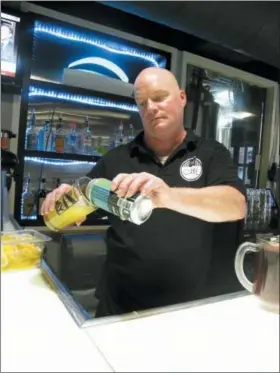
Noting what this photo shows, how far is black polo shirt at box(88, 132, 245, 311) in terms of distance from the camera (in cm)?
83

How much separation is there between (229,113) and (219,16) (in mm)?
1094

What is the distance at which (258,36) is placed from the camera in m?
1.49

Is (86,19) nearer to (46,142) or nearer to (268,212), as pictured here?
(46,142)

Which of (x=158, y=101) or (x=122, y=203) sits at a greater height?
(x=158, y=101)

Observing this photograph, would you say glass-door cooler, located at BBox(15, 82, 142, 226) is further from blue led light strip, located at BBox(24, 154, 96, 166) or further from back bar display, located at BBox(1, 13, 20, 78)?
back bar display, located at BBox(1, 13, 20, 78)

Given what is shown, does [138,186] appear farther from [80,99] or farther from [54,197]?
[80,99]

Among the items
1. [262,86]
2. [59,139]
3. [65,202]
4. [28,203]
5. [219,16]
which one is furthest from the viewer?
[262,86]

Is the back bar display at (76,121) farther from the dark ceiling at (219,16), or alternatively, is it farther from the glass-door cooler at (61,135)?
the dark ceiling at (219,16)

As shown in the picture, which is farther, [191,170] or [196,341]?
[191,170]

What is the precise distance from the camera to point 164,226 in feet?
2.76

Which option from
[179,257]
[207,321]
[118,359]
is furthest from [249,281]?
[179,257]

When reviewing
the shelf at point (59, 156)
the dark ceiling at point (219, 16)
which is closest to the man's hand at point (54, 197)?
the shelf at point (59, 156)

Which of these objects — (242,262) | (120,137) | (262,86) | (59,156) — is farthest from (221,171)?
(262,86)

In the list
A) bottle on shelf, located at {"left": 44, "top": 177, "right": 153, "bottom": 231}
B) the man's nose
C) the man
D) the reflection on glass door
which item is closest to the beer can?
bottle on shelf, located at {"left": 44, "top": 177, "right": 153, "bottom": 231}
